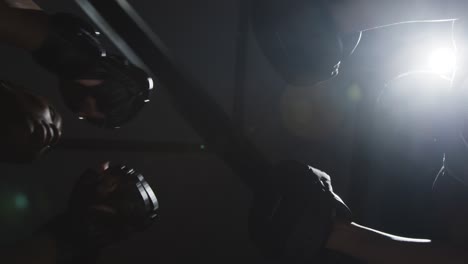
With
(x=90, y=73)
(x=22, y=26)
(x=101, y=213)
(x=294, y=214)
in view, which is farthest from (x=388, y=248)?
(x=22, y=26)

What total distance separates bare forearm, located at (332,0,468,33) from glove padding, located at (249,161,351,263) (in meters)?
0.33

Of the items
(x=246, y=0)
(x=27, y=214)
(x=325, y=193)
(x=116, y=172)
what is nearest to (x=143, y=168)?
(x=27, y=214)

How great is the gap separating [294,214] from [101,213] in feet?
1.36

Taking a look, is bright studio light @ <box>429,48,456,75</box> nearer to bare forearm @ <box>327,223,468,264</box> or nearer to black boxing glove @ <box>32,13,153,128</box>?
bare forearm @ <box>327,223,468,264</box>

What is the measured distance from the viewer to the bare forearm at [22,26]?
79 cm

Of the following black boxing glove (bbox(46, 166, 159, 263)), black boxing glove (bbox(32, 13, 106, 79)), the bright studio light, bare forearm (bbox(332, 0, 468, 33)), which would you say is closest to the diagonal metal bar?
black boxing glove (bbox(32, 13, 106, 79))

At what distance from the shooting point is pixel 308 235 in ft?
2.85

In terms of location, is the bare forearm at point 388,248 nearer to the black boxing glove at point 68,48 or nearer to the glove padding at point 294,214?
the glove padding at point 294,214

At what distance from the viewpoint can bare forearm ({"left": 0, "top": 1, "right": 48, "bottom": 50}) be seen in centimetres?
79

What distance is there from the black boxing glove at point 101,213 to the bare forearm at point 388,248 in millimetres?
437

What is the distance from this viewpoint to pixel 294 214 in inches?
34.3

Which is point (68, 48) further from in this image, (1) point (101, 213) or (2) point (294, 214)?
(2) point (294, 214)

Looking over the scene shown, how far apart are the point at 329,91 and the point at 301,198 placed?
1014mm

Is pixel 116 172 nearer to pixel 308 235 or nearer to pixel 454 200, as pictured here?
pixel 308 235
